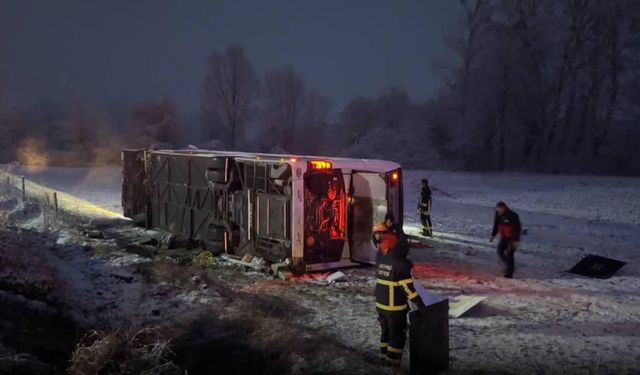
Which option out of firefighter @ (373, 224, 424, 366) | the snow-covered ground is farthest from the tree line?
firefighter @ (373, 224, 424, 366)

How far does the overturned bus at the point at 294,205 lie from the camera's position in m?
10.3

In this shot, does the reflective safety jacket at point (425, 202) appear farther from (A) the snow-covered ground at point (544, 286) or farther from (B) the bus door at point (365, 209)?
(B) the bus door at point (365, 209)

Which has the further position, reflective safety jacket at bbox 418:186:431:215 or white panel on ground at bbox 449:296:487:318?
reflective safety jacket at bbox 418:186:431:215

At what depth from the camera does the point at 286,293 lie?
30.8ft

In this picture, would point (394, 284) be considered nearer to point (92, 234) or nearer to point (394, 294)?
point (394, 294)

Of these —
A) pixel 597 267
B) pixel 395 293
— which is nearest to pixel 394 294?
pixel 395 293

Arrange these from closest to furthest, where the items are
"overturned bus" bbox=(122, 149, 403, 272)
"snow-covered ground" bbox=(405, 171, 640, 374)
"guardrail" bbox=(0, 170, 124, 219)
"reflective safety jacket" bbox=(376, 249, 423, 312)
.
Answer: "reflective safety jacket" bbox=(376, 249, 423, 312)
"snow-covered ground" bbox=(405, 171, 640, 374)
"overturned bus" bbox=(122, 149, 403, 272)
"guardrail" bbox=(0, 170, 124, 219)

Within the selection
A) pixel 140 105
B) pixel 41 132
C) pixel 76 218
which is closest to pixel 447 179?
pixel 76 218

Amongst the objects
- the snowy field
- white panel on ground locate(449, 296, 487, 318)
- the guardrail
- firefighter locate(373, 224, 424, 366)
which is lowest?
the snowy field

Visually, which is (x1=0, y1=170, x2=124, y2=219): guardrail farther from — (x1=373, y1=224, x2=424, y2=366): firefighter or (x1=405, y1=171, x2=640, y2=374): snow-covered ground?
(x1=373, y1=224, x2=424, y2=366): firefighter

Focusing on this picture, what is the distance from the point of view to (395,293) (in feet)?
19.2

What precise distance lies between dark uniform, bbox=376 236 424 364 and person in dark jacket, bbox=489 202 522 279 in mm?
5448

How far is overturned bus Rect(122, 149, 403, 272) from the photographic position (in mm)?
10320

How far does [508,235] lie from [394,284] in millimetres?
5632
